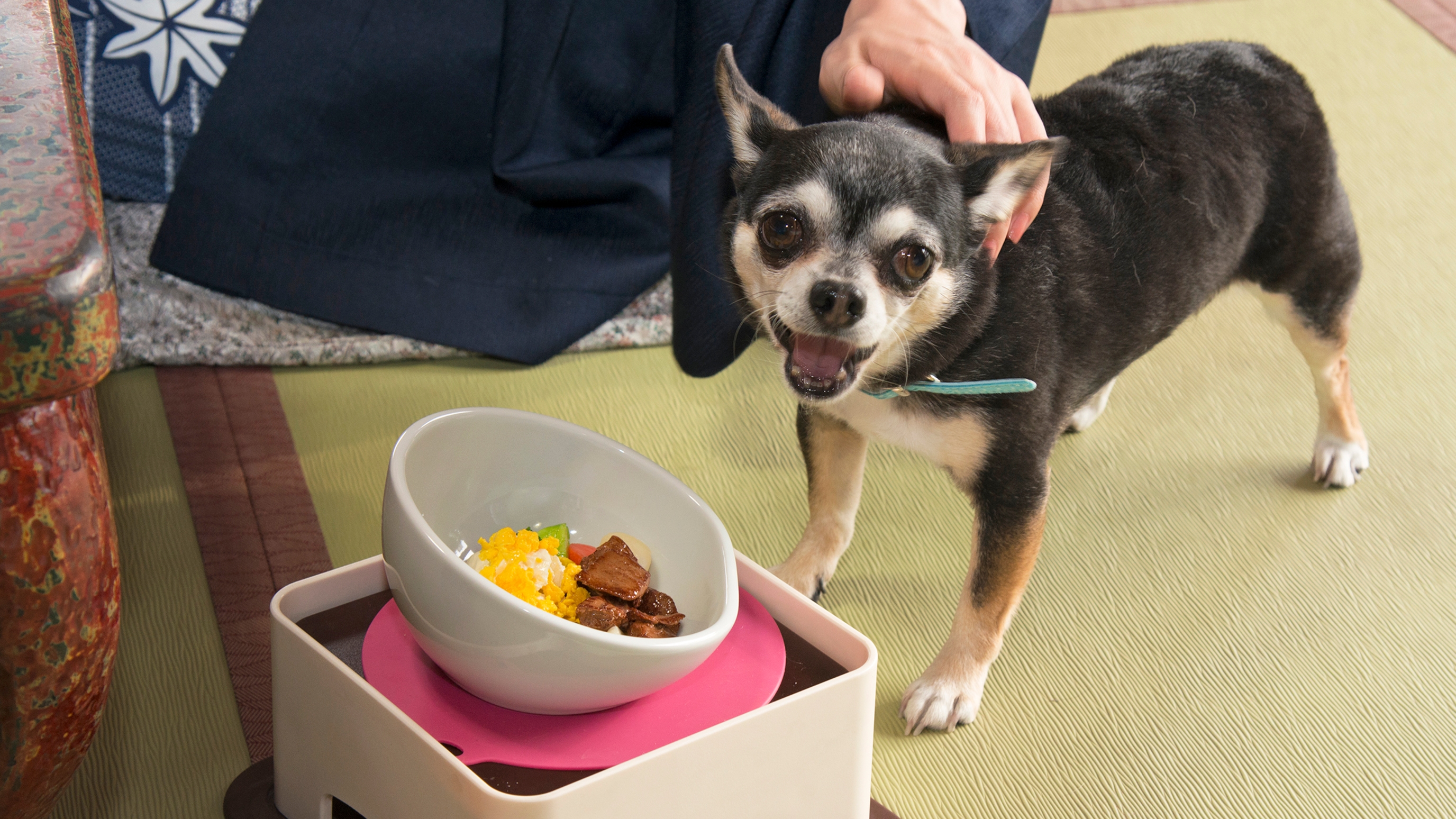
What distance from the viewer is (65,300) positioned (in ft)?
2.18

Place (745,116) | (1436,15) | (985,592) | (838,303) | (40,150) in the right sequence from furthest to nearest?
(1436,15)
(985,592)
(745,116)
(838,303)
(40,150)

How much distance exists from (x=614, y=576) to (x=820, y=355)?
364mm

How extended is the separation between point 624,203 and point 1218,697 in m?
1.39

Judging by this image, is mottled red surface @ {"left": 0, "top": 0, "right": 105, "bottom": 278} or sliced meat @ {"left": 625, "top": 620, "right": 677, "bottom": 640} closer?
mottled red surface @ {"left": 0, "top": 0, "right": 105, "bottom": 278}

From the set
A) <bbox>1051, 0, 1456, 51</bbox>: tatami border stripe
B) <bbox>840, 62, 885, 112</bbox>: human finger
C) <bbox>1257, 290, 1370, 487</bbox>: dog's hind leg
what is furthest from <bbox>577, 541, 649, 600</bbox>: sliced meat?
<bbox>1051, 0, 1456, 51</bbox>: tatami border stripe

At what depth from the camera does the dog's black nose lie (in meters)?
1.16

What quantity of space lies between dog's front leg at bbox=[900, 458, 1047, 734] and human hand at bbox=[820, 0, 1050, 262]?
283mm

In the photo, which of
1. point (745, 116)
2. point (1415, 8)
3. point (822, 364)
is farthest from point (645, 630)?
point (1415, 8)

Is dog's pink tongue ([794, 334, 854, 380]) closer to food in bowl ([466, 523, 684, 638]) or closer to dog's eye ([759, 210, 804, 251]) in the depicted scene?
dog's eye ([759, 210, 804, 251])

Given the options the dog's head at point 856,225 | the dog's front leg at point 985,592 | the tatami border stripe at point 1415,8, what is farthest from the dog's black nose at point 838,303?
the tatami border stripe at point 1415,8

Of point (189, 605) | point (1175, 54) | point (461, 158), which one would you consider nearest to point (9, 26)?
point (189, 605)

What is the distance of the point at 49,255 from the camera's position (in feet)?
2.22

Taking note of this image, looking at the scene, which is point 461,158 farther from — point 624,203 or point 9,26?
point 9,26

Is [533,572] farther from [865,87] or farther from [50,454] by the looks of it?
[865,87]
